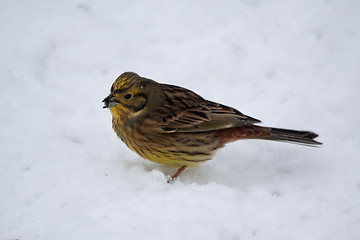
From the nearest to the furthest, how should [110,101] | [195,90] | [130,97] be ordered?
[110,101], [130,97], [195,90]

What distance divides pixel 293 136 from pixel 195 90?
1.66 m

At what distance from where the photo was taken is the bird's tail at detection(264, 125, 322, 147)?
4.71m

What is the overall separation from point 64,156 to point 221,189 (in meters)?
1.75

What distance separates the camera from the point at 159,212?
12.7 ft

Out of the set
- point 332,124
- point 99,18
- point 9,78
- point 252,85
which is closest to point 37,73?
point 9,78

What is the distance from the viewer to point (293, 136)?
Answer: 4734 millimetres

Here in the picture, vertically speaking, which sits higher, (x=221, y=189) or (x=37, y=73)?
(x=37, y=73)

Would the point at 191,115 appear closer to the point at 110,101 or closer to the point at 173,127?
the point at 173,127

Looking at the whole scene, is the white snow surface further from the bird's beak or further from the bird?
the bird's beak

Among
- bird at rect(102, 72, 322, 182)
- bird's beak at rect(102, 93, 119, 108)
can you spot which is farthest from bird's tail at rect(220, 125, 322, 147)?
bird's beak at rect(102, 93, 119, 108)

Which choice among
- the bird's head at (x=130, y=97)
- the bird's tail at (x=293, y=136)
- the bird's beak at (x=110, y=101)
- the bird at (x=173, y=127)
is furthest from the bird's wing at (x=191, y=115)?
the bird's beak at (x=110, y=101)

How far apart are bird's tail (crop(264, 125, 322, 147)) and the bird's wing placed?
26 centimetres

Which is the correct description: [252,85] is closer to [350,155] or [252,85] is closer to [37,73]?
[350,155]

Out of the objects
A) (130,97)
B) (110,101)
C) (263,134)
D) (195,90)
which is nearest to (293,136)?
(263,134)
